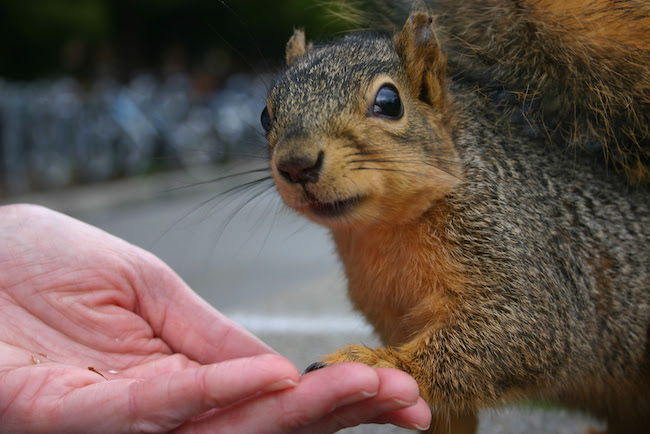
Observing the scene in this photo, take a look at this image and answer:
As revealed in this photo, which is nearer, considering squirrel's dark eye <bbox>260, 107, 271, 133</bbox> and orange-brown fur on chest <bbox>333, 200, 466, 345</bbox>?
orange-brown fur on chest <bbox>333, 200, 466, 345</bbox>

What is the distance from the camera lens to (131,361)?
63.0 inches

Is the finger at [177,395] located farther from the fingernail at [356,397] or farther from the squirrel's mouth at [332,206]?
the squirrel's mouth at [332,206]

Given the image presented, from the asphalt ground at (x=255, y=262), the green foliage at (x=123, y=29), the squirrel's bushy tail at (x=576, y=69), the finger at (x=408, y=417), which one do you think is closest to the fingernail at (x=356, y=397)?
the finger at (x=408, y=417)

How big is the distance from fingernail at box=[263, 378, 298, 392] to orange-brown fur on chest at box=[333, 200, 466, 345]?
1.40ft

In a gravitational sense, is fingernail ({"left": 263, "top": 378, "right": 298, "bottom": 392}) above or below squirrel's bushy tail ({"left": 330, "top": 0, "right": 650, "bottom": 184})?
Answer: below

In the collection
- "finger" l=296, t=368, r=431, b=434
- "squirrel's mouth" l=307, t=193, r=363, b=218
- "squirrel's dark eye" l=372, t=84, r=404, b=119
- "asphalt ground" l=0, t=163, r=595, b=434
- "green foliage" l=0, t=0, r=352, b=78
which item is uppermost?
"green foliage" l=0, t=0, r=352, b=78

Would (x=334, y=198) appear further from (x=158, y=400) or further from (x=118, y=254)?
(x=118, y=254)

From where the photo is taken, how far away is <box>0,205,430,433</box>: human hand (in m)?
1.12

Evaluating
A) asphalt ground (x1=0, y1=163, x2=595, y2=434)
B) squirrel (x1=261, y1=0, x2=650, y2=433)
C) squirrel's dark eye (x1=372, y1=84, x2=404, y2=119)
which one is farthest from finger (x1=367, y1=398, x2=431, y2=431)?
squirrel's dark eye (x1=372, y1=84, x2=404, y2=119)

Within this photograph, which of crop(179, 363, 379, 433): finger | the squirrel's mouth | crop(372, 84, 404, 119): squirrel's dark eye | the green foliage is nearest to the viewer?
crop(179, 363, 379, 433): finger

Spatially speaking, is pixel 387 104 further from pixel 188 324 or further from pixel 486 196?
pixel 188 324

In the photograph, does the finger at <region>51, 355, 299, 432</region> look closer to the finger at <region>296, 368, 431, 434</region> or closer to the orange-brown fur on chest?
the finger at <region>296, 368, 431, 434</region>

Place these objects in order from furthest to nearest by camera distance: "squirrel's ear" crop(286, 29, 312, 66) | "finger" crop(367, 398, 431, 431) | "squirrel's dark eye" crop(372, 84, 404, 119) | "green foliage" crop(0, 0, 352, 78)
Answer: "green foliage" crop(0, 0, 352, 78), "squirrel's ear" crop(286, 29, 312, 66), "squirrel's dark eye" crop(372, 84, 404, 119), "finger" crop(367, 398, 431, 431)

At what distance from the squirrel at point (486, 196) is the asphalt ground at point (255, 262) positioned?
0.22 metres
